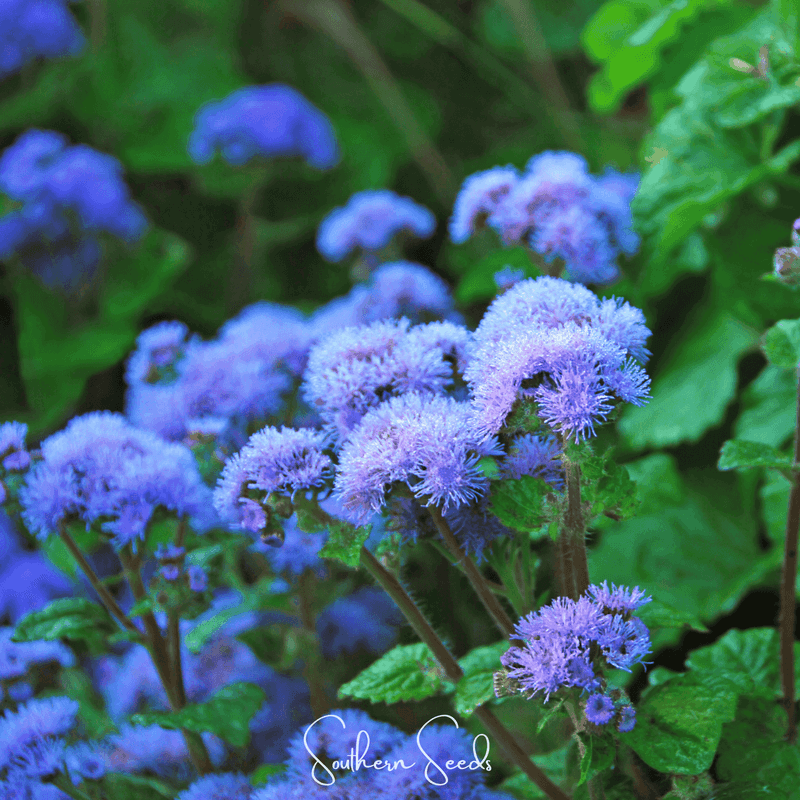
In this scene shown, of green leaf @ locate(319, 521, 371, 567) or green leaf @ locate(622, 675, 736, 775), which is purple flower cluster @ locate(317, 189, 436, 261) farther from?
green leaf @ locate(622, 675, 736, 775)

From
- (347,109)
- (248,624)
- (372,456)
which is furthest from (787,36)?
(347,109)

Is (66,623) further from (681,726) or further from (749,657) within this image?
(749,657)

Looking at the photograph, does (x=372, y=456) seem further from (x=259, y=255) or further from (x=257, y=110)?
(x=259, y=255)

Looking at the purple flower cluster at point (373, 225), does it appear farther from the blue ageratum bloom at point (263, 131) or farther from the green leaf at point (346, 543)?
the green leaf at point (346, 543)

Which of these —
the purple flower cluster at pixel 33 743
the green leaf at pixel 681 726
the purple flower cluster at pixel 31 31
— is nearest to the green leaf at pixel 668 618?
the green leaf at pixel 681 726

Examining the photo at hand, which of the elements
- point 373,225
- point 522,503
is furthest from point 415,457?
point 373,225

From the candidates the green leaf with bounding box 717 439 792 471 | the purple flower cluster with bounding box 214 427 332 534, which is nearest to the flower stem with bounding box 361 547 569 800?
the purple flower cluster with bounding box 214 427 332 534
